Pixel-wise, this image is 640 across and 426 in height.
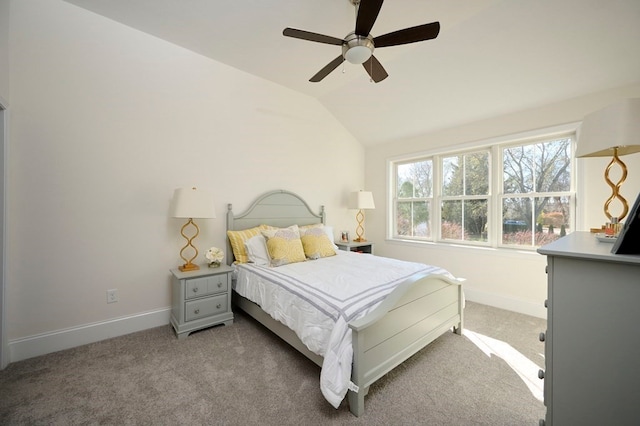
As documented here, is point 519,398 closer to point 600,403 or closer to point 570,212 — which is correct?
point 600,403

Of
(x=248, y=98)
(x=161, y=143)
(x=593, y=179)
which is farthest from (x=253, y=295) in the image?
(x=593, y=179)

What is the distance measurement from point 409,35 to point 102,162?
2797mm

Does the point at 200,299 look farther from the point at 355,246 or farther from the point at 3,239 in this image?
the point at 355,246

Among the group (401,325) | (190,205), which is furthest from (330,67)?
(401,325)

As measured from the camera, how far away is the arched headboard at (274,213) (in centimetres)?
314

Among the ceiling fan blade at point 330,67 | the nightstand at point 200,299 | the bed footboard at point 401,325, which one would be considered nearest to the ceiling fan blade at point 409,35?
the ceiling fan blade at point 330,67

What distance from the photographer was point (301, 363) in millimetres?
1970

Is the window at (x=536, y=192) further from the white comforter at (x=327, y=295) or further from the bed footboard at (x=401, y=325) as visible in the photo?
the white comforter at (x=327, y=295)

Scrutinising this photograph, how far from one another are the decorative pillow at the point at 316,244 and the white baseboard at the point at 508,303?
1939 mm

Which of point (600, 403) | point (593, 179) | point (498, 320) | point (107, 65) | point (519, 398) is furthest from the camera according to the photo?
point (498, 320)

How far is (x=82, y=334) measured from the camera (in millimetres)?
2219

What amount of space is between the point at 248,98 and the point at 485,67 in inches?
107

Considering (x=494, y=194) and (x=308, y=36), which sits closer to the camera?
(x=308, y=36)

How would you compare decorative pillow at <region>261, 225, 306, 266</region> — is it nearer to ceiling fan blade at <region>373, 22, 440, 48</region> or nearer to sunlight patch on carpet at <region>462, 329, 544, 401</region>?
sunlight patch on carpet at <region>462, 329, 544, 401</region>
